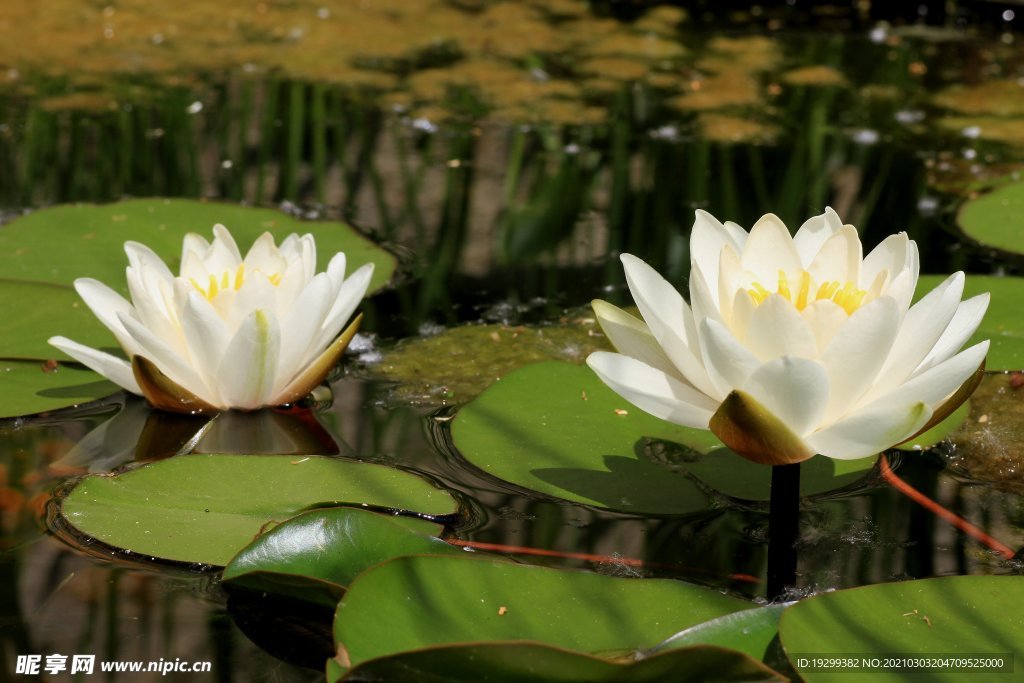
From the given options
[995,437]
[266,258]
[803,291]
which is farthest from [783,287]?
[266,258]

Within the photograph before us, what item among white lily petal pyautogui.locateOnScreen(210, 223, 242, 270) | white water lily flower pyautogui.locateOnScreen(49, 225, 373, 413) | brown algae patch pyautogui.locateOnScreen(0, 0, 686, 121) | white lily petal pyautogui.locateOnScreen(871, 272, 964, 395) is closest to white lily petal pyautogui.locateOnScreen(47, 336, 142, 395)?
white water lily flower pyautogui.locateOnScreen(49, 225, 373, 413)

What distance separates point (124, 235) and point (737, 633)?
1782 mm

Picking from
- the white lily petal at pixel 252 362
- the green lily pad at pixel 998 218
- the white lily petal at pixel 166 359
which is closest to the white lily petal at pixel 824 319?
the white lily petal at pixel 252 362

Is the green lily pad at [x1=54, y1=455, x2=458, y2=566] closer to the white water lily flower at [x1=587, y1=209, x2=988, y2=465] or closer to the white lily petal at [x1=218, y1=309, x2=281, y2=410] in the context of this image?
the white lily petal at [x1=218, y1=309, x2=281, y2=410]

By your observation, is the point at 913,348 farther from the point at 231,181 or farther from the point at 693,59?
the point at 693,59

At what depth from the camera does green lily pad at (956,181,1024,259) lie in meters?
2.53

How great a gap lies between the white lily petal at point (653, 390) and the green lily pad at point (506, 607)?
0.68 feet

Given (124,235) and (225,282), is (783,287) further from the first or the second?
(124,235)

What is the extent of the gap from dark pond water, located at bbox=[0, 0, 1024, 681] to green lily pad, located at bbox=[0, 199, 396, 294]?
16 centimetres

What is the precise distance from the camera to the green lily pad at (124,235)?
7.76ft

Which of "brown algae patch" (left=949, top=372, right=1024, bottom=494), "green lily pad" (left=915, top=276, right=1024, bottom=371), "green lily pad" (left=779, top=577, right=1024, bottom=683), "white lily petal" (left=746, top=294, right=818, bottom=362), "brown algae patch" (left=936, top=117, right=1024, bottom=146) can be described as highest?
"white lily petal" (left=746, top=294, right=818, bottom=362)

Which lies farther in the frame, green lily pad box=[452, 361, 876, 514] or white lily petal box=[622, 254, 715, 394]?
green lily pad box=[452, 361, 876, 514]

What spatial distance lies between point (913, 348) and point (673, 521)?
408mm

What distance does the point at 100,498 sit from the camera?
1.55 metres
